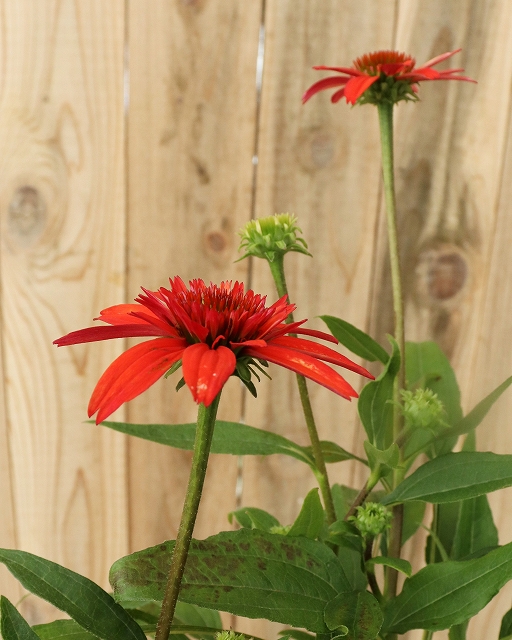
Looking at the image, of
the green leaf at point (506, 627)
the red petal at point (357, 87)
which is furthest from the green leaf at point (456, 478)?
the red petal at point (357, 87)

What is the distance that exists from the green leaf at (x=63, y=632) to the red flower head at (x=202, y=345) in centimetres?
20

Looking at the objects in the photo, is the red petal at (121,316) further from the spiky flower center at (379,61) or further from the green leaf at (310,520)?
the spiky flower center at (379,61)

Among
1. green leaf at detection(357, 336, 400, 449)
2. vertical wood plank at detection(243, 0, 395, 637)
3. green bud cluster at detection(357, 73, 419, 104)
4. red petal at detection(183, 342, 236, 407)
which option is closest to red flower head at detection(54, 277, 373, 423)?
red petal at detection(183, 342, 236, 407)

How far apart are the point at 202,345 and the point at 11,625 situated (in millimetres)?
166

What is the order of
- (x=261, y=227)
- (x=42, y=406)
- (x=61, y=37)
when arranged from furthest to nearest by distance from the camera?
1. (x=42, y=406)
2. (x=61, y=37)
3. (x=261, y=227)

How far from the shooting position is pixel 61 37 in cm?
74

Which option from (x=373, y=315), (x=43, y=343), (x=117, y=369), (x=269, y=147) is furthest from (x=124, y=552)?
(x=117, y=369)

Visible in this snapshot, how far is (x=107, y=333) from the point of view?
0.27 metres

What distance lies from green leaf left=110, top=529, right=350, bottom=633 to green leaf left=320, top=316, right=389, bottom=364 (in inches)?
5.8

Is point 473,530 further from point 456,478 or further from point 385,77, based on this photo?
point 385,77

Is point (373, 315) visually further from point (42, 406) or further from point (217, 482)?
point (42, 406)

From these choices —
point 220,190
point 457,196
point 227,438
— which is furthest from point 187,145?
point 227,438

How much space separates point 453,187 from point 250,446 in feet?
1.52

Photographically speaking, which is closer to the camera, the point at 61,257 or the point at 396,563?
the point at 396,563
